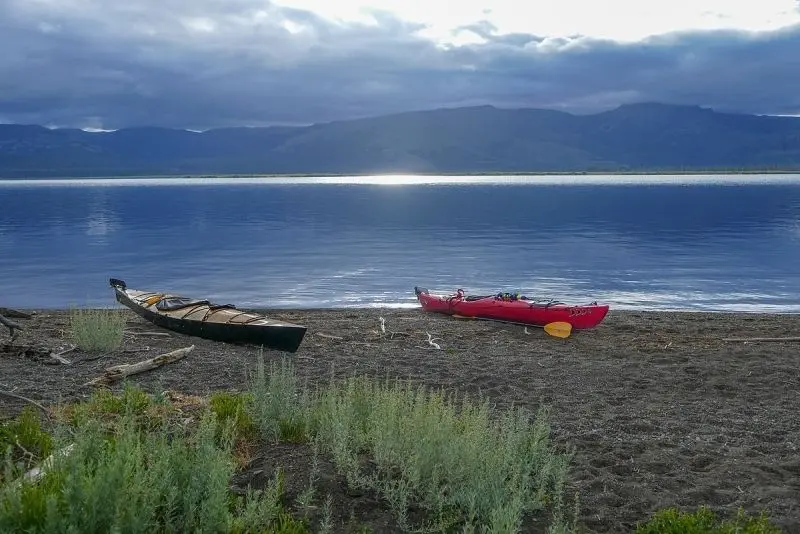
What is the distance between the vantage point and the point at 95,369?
12.8 m

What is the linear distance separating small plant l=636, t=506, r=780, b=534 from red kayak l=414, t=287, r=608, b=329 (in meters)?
12.6

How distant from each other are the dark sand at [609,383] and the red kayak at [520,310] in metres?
0.44

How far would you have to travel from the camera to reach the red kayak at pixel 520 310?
19.3m

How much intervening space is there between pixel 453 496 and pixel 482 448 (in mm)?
594

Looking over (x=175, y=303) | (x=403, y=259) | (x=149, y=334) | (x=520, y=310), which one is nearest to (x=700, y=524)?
(x=149, y=334)

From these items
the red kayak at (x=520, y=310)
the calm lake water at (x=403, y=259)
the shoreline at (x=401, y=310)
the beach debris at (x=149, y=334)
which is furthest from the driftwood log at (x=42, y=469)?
the calm lake water at (x=403, y=259)

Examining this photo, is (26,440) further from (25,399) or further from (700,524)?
(700,524)

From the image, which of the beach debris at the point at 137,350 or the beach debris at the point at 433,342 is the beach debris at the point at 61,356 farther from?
the beach debris at the point at 433,342

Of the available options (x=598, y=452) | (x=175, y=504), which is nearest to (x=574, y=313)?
(x=598, y=452)

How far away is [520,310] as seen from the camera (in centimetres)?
2019

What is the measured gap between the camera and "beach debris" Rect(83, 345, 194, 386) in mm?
11711

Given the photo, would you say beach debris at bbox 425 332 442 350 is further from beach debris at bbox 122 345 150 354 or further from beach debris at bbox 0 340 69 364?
beach debris at bbox 0 340 69 364

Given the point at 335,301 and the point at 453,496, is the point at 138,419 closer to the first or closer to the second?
the point at 453,496

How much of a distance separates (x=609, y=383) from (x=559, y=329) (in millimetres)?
5798
